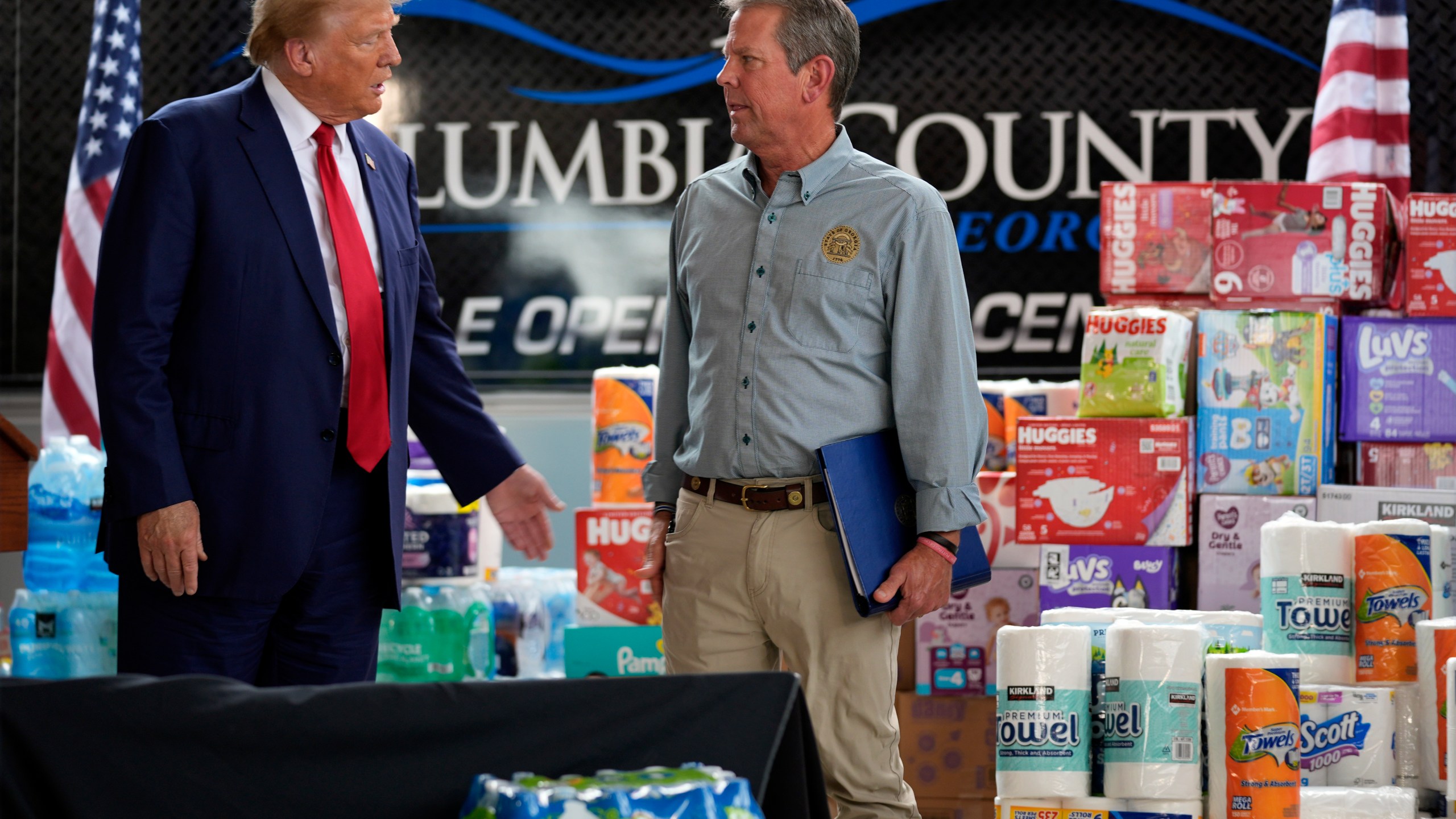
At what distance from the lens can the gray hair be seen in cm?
234

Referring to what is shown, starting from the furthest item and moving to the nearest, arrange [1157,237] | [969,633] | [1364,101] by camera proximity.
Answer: [1364,101]
[969,633]
[1157,237]

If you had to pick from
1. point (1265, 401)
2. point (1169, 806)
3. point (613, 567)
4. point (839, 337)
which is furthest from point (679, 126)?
point (1169, 806)

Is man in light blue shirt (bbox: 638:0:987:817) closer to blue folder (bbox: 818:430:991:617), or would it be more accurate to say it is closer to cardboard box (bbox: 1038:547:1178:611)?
blue folder (bbox: 818:430:991:617)

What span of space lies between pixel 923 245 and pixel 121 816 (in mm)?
1446

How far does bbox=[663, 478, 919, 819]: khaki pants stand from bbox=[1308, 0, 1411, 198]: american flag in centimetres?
268

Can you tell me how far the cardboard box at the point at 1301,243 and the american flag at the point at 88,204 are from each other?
3.68 metres

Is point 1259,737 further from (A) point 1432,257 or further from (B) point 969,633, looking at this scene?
(A) point 1432,257

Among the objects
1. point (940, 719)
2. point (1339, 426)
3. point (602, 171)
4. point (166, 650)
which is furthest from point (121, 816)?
point (602, 171)

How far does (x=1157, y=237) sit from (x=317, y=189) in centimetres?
203

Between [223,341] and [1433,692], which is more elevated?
[223,341]

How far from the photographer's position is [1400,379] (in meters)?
3.25

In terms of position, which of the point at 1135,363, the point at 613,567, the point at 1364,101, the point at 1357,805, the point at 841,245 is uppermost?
the point at 1364,101

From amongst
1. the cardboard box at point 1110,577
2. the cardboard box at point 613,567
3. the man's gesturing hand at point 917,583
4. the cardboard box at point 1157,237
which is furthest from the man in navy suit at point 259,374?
the cardboard box at point 1157,237

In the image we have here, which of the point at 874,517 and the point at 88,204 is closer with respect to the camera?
the point at 874,517
